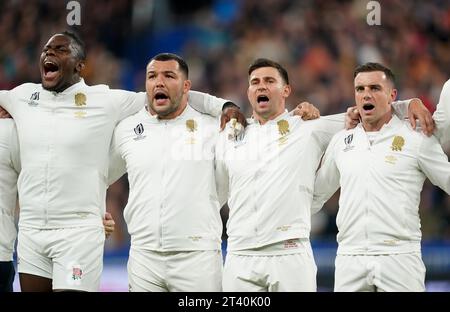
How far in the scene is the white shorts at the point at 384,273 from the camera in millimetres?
6133

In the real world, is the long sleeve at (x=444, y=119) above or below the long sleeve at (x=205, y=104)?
below

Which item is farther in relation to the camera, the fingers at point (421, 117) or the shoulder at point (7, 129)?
the shoulder at point (7, 129)

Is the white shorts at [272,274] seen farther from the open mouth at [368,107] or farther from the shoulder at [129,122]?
the shoulder at [129,122]

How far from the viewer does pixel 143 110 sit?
686cm

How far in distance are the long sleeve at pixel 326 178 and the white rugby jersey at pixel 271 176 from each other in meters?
0.08

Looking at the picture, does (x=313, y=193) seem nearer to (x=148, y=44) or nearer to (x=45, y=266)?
(x=45, y=266)

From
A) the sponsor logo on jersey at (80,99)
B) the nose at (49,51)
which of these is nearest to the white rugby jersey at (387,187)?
the sponsor logo on jersey at (80,99)

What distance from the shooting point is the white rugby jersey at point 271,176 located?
249 inches

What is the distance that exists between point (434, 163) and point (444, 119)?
0.31 meters

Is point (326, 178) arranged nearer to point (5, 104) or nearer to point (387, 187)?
point (387, 187)

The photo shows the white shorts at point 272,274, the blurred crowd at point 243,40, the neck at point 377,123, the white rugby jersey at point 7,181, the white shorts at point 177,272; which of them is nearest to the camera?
the white shorts at point 272,274

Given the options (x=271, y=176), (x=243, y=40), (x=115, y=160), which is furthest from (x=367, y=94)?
(x=243, y=40)

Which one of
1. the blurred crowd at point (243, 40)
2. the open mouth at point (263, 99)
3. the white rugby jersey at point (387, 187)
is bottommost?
the white rugby jersey at point (387, 187)

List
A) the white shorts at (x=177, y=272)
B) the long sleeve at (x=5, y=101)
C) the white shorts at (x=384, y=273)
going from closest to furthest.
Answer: the white shorts at (x=384, y=273) → the white shorts at (x=177, y=272) → the long sleeve at (x=5, y=101)
